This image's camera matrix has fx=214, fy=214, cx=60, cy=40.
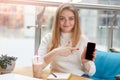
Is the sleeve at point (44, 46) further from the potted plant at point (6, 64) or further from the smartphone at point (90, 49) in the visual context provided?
the smartphone at point (90, 49)

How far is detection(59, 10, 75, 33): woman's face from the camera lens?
1813mm

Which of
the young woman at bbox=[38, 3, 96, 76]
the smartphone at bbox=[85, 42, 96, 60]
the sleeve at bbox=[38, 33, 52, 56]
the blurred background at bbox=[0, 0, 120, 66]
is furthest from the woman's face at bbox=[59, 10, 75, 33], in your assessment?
the blurred background at bbox=[0, 0, 120, 66]

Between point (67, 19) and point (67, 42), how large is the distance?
20cm

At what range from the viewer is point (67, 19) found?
5.96 feet

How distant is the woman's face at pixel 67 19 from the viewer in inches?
71.4

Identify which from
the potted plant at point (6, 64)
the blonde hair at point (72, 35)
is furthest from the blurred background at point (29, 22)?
the potted plant at point (6, 64)

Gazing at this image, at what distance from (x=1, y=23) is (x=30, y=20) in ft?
1.07

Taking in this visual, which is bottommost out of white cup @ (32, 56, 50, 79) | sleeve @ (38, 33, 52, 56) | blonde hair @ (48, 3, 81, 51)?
white cup @ (32, 56, 50, 79)

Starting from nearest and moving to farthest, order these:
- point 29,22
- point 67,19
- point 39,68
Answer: point 39,68 < point 67,19 < point 29,22

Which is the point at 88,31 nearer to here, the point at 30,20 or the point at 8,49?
the point at 30,20

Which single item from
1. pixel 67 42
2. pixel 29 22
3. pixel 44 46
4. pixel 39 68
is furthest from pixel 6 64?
pixel 29 22

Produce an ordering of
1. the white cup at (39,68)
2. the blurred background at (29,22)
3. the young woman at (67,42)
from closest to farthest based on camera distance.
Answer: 1. the white cup at (39,68)
2. the young woman at (67,42)
3. the blurred background at (29,22)

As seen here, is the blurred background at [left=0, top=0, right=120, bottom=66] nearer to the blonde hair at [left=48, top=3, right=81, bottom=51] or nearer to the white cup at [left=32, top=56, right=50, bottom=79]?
the blonde hair at [left=48, top=3, right=81, bottom=51]

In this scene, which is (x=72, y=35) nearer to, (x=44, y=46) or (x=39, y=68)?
(x=44, y=46)
